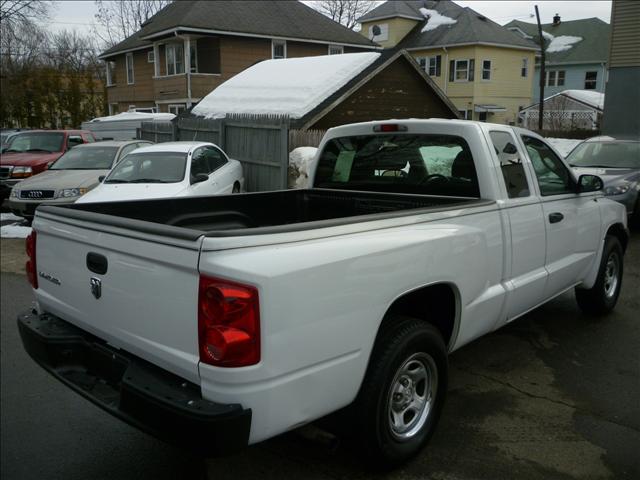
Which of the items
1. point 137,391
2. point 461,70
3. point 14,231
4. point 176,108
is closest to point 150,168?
point 14,231

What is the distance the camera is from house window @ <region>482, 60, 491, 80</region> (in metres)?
37.8

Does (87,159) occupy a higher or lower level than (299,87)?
lower

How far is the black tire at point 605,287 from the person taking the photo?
213 inches

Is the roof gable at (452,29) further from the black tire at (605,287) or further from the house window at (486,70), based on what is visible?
the black tire at (605,287)

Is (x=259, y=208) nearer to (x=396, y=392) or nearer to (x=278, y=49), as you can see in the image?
(x=396, y=392)

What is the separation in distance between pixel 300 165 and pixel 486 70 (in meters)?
29.7

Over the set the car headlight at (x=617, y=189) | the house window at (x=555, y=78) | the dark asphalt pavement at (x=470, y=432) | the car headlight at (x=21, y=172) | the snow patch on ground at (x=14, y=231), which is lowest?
Answer: the snow patch on ground at (x=14, y=231)

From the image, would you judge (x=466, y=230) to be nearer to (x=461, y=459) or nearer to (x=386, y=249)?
(x=386, y=249)

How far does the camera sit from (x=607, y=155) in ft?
35.2

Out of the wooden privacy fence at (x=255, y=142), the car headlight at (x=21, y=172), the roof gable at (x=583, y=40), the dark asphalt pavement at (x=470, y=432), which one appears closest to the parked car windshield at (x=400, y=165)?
the dark asphalt pavement at (x=470, y=432)

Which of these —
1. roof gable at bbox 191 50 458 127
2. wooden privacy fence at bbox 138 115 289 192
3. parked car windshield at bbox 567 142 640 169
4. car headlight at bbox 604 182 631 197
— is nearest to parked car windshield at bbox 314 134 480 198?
car headlight at bbox 604 182 631 197

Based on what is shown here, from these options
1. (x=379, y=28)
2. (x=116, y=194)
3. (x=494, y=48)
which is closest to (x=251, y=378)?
(x=116, y=194)

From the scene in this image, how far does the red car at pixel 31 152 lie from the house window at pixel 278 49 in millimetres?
16802

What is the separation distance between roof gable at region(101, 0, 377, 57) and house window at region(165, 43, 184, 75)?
107 centimetres
